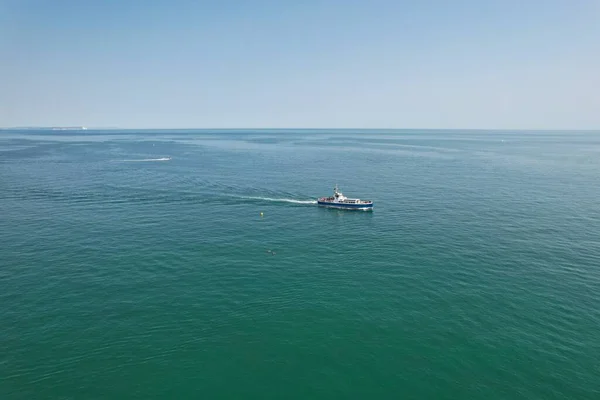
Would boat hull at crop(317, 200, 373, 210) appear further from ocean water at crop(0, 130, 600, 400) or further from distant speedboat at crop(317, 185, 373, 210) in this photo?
ocean water at crop(0, 130, 600, 400)

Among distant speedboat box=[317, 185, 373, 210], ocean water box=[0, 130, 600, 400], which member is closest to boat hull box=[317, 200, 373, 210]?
distant speedboat box=[317, 185, 373, 210]

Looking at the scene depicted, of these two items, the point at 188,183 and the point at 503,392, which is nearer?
the point at 503,392

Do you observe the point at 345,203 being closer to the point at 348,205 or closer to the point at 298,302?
the point at 348,205

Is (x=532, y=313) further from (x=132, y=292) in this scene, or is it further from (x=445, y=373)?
(x=132, y=292)

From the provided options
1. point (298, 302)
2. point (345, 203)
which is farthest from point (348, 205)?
point (298, 302)

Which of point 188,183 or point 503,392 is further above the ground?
point 188,183

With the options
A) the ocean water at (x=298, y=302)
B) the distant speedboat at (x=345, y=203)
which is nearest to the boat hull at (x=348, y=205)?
the distant speedboat at (x=345, y=203)

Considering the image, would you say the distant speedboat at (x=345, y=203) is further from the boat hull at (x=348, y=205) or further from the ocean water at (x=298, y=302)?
the ocean water at (x=298, y=302)

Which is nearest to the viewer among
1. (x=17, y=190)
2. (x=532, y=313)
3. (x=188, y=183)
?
(x=532, y=313)

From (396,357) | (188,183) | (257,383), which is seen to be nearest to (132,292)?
(257,383)
